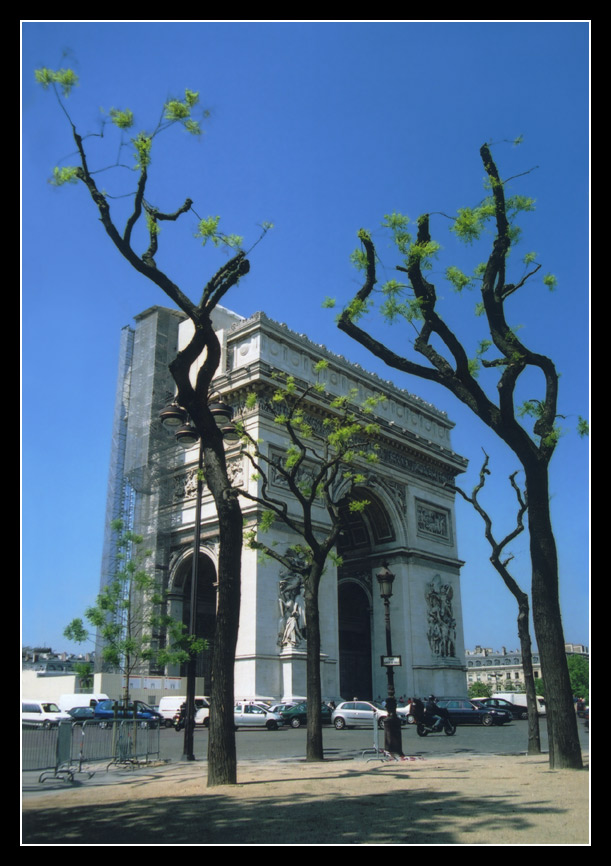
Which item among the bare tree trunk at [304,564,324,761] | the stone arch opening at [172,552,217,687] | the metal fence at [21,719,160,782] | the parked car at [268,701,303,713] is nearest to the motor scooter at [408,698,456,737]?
the parked car at [268,701,303,713]

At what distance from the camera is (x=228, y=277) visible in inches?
482

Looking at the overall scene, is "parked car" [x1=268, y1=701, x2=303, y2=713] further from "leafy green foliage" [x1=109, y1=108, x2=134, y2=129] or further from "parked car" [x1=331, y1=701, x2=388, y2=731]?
"leafy green foliage" [x1=109, y1=108, x2=134, y2=129]

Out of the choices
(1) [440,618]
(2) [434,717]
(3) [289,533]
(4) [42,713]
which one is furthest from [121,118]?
(1) [440,618]

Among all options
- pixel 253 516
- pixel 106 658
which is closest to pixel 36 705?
pixel 253 516

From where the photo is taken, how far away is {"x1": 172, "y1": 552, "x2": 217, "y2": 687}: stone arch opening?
121 feet

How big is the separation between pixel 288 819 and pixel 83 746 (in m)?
8.20

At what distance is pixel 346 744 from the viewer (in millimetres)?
22188

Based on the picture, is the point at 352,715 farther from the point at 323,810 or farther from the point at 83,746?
the point at 323,810

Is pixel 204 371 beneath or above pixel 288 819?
above

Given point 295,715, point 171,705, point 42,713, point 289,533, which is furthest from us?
point 289,533

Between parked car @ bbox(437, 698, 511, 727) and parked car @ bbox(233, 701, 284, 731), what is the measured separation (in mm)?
Answer: 9189

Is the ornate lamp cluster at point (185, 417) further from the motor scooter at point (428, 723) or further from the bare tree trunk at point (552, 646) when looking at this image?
the motor scooter at point (428, 723)
